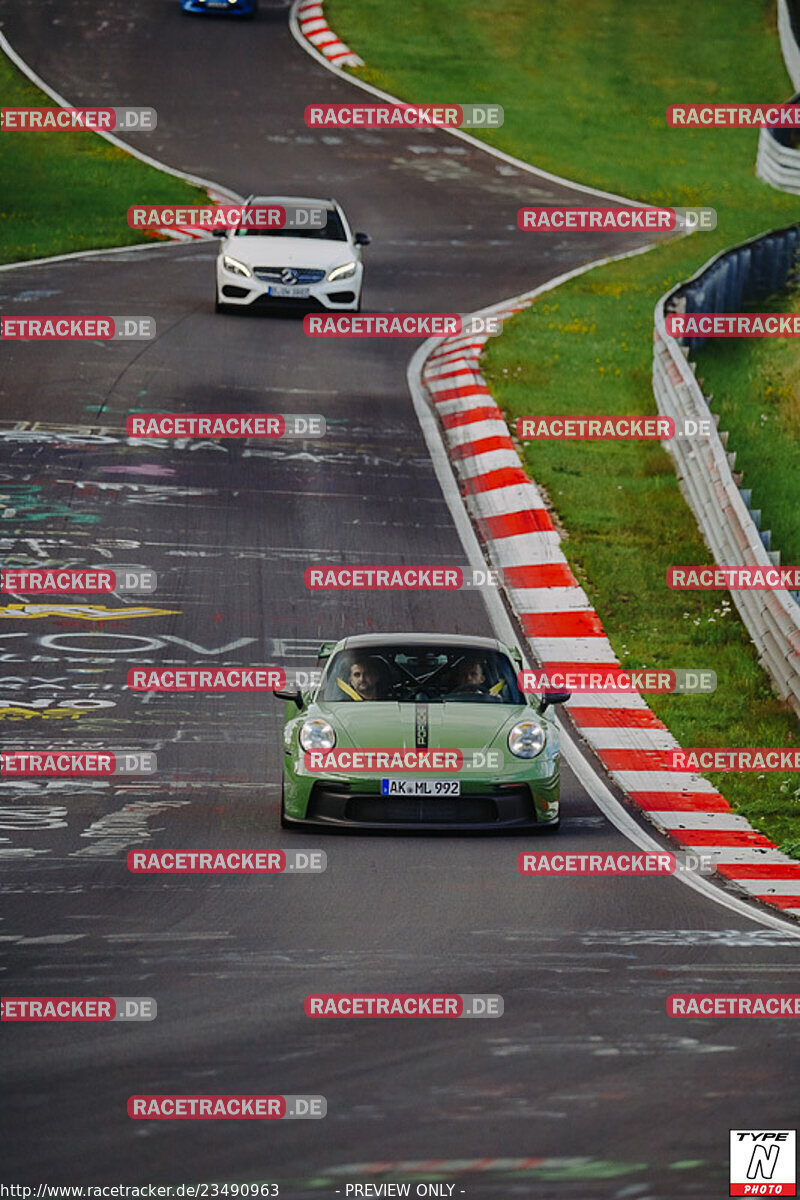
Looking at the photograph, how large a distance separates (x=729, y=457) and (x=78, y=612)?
613cm

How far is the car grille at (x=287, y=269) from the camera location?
29.9m

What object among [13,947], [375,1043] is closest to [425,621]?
[13,947]

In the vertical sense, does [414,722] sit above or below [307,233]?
above

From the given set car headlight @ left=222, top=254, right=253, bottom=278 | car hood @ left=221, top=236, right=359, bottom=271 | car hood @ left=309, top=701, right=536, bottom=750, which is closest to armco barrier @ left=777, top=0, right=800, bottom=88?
car hood @ left=221, top=236, right=359, bottom=271

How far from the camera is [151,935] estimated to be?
32.7 ft

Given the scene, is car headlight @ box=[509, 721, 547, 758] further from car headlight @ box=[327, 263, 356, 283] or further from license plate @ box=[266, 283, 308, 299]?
license plate @ box=[266, 283, 308, 299]

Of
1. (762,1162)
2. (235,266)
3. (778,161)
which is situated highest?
(762,1162)

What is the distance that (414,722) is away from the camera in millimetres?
13078

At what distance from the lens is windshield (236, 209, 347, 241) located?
30.5m

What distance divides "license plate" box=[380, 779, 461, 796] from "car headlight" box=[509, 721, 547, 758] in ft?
1.67

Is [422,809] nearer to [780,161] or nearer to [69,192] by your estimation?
[69,192]

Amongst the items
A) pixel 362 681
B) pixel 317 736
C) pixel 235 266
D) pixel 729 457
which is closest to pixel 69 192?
pixel 235 266

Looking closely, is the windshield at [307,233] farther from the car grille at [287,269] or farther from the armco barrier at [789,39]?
the armco barrier at [789,39]

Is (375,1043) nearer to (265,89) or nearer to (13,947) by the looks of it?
(13,947)
